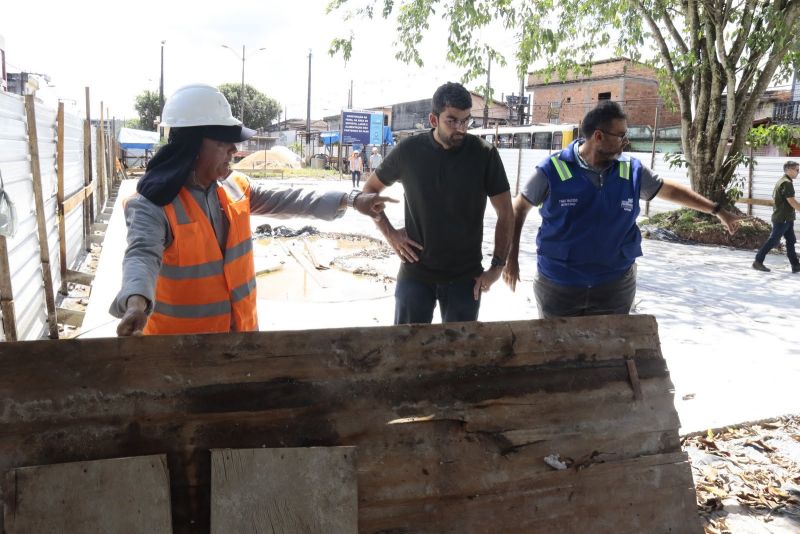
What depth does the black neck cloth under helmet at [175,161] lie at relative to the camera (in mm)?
1979

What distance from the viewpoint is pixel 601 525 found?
6.26ft

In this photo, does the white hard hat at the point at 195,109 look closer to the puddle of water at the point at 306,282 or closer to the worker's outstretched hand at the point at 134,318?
the worker's outstretched hand at the point at 134,318

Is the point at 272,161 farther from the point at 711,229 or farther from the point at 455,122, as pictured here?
the point at 455,122

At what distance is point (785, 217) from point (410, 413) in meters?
8.77

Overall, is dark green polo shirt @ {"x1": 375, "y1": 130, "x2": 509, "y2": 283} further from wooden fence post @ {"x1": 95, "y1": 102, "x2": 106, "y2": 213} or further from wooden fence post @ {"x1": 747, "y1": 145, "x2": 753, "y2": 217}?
wooden fence post @ {"x1": 747, "y1": 145, "x2": 753, "y2": 217}

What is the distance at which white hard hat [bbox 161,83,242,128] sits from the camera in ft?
6.78

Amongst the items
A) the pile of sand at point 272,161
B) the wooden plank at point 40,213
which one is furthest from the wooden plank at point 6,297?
the pile of sand at point 272,161

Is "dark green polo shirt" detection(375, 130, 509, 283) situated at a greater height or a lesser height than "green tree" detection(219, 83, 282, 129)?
lesser

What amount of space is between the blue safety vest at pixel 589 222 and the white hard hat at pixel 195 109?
64.4 inches

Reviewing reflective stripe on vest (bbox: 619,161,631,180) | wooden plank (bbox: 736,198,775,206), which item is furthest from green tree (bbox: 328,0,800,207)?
reflective stripe on vest (bbox: 619,161,631,180)

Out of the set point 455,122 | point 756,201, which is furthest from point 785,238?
point 455,122

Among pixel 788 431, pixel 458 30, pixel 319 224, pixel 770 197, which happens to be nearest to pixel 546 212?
pixel 788 431

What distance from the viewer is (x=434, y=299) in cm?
322

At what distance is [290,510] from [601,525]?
95cm
